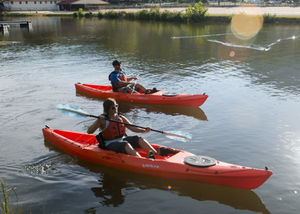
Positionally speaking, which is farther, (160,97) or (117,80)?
(117,80)

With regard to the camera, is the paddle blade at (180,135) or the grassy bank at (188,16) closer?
the paddle blade at (180,135)

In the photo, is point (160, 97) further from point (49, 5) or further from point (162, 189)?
point (49, 5)

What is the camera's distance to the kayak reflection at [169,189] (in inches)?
256

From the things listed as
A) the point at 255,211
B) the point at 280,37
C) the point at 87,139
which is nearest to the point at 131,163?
the point at 87,139

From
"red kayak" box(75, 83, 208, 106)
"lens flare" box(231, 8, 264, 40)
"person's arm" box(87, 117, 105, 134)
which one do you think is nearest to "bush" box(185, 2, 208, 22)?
"lens flare" box(231, 8, 264, 40)

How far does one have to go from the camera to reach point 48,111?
1186 cm

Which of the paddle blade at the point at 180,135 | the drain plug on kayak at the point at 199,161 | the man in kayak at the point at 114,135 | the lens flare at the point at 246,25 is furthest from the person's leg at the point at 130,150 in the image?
the lens flare at the point at 246,25

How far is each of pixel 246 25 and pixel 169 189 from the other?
3446 centimetres

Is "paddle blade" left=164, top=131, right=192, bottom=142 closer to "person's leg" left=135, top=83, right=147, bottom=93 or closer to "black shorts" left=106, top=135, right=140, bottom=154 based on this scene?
"black shorts" left=106, top=135, right=140, bottom=154

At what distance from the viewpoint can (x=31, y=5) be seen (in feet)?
248

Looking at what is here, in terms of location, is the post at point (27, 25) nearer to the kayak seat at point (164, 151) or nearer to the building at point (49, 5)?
the building at point (49, 5)

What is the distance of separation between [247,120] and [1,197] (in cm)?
758

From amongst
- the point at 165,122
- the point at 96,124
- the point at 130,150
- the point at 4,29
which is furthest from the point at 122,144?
the point at 4,29

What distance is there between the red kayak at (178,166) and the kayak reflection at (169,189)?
180 mm
